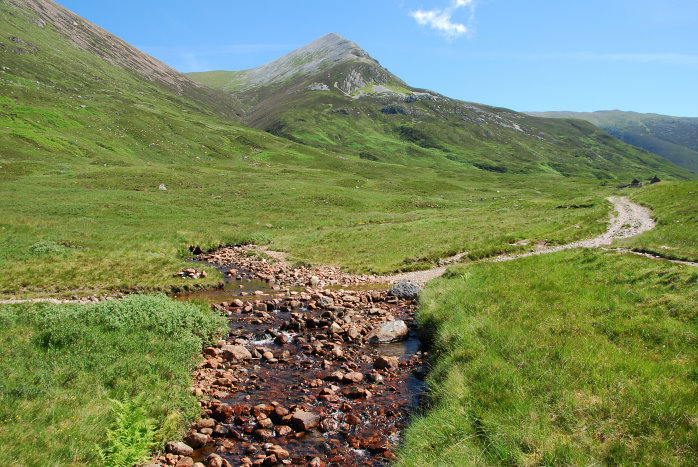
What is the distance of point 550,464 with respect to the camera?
6145mm

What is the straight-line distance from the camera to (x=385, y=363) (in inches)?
500

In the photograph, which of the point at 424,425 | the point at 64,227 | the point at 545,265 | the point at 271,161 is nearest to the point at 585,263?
the point at 545,265

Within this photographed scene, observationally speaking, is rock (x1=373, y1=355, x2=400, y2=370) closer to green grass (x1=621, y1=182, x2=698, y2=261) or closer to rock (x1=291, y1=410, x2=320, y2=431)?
rock (x1=291, y1=410, x2=320, y2=431)

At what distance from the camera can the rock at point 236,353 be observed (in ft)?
44.3

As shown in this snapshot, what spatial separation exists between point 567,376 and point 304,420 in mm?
6595

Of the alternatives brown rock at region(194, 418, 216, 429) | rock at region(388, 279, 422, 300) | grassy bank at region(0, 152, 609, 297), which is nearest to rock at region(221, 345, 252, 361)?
brown rock at region(194, 418, 216, 429)

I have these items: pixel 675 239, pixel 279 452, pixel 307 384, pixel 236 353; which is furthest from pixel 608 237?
pixel 279 452

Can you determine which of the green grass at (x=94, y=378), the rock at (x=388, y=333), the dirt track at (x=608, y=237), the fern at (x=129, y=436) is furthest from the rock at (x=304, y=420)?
the dirt track at (x=608, y=237)

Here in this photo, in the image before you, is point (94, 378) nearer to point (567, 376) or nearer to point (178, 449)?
point (178, 449)

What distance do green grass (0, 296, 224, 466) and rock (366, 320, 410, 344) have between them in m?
6.82

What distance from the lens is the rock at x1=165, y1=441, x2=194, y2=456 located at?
8.34 m

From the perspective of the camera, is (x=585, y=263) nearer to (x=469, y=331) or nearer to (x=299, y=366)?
(x=469, y=331)

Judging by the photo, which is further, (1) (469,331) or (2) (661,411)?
(1) (469,331)

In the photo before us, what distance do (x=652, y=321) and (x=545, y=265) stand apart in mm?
9975
